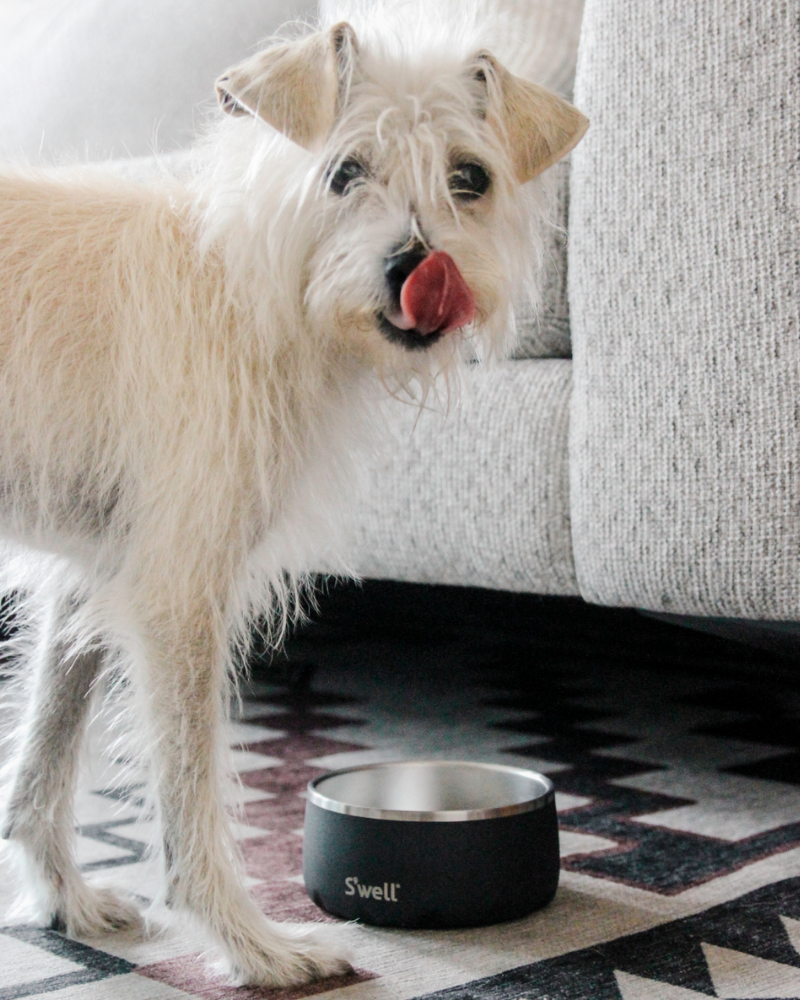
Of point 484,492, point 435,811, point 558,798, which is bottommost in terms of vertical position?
point 558,798

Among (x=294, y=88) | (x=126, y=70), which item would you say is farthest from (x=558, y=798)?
(x=126, y=70)

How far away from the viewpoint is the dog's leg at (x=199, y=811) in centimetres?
88

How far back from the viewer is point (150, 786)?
92 cm

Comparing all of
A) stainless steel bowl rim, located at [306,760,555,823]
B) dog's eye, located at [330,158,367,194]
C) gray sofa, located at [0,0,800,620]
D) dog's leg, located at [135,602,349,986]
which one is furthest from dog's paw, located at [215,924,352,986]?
dog's eye, located at [330,158,367,194]

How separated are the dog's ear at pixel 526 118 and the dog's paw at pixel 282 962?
2.16 feet

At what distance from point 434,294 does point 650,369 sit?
1.40 feet

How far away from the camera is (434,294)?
2.70 ft

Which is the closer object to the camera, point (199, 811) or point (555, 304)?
point (199, 811)

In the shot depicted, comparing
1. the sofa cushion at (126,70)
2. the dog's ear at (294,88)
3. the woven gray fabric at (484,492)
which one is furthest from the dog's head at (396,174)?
the sofa cushion at (126,70)

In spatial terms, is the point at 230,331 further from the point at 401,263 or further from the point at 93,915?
the point at 93,915

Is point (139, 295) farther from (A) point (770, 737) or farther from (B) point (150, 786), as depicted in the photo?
(A) point (770, 737)

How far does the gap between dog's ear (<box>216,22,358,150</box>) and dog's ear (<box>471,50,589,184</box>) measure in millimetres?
142

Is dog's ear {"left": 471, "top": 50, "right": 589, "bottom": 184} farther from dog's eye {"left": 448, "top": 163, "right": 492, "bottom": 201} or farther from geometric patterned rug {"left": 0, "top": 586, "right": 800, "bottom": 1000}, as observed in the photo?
geometric patterned rug {"left": 0, "top": 586, "right": 800, "bottom": 1000}

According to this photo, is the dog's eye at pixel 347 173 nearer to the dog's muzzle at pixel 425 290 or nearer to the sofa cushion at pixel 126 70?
the dog's muzzle at pixel 425 290
